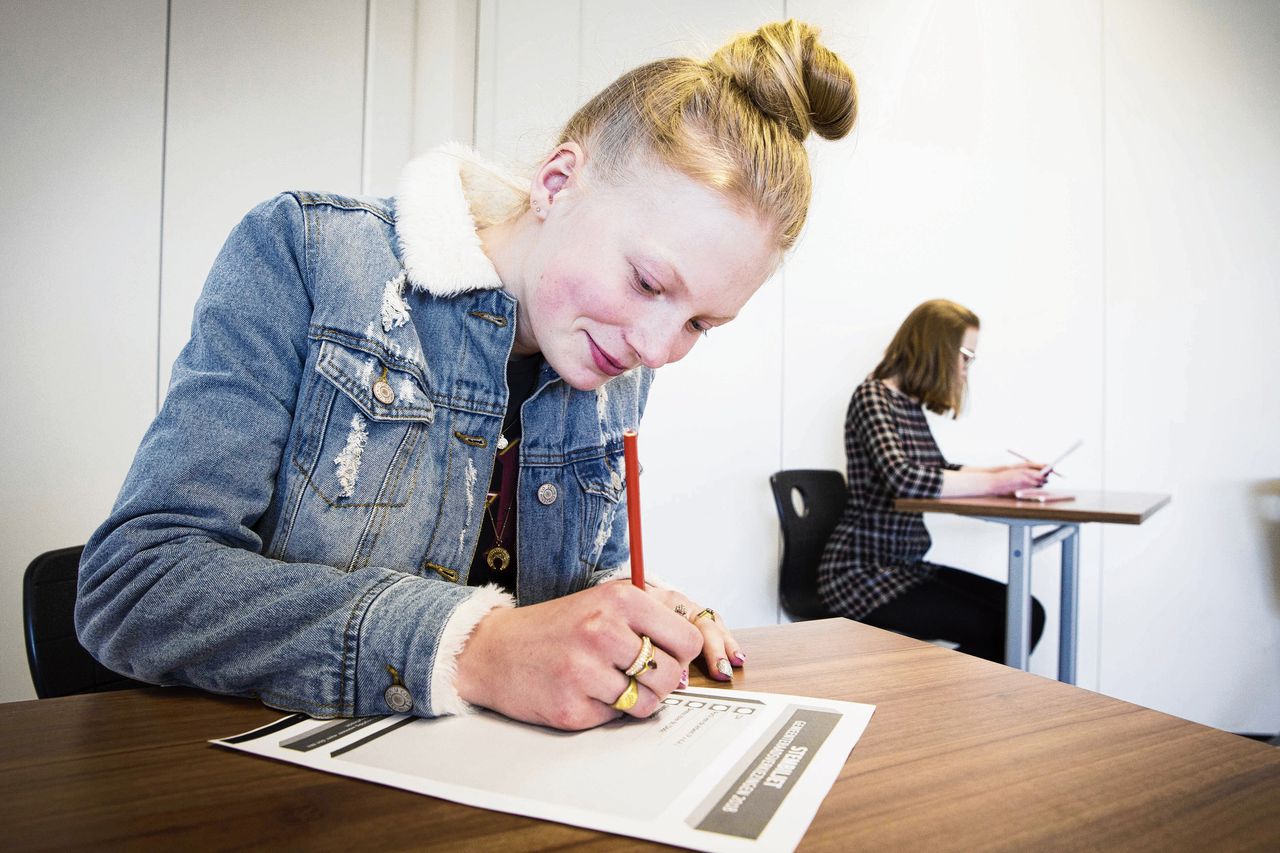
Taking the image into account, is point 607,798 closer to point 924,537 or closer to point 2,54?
point 924,537

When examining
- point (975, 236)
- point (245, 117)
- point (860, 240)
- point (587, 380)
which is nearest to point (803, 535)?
point (860, 240)

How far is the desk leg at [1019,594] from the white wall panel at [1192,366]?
1.39 m

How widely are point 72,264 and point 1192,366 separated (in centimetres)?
375

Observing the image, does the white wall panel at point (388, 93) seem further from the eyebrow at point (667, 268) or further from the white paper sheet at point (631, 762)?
the white paper sheet at point (631, 762)

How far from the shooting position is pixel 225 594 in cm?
55

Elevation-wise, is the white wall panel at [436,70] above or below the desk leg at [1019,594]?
above

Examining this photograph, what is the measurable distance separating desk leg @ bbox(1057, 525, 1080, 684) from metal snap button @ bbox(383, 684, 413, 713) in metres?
2.15

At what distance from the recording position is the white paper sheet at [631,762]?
1.25 feet

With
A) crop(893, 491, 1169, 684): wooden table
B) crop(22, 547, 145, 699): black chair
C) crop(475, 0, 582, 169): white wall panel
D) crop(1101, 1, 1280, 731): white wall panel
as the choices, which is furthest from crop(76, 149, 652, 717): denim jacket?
crop(1101, 1, 1280, 731): white wall panel

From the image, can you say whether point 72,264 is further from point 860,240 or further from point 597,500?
point 860,240

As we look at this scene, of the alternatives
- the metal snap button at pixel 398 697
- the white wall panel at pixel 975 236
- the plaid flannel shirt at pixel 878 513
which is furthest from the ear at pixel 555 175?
the white wall panel at pixel 975 236

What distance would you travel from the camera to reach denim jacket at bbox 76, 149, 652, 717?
539 mm

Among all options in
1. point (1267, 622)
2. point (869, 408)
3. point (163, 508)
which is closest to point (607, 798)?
point (163, 508)

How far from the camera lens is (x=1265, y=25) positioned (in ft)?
10.2
